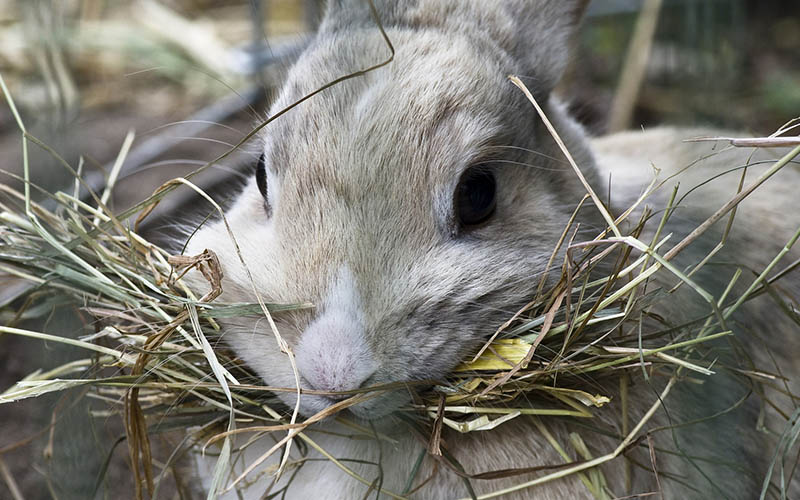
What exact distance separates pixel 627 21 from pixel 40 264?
3.77m

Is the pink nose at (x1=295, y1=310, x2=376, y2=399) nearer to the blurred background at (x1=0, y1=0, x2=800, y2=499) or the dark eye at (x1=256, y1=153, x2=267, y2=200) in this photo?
the dark eye at (x1=256, y1=153, x2=267, y2=200)

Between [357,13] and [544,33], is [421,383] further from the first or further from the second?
[544,33]

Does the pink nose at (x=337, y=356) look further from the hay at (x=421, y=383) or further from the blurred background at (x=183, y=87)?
the blurred background at (x=183, y=87)

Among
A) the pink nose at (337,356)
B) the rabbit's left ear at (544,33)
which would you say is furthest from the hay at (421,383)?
the rabbit's left ear at (544,33)

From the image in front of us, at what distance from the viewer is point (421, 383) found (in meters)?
1.40

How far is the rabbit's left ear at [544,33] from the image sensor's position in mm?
1917

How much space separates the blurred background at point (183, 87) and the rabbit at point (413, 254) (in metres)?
0.31

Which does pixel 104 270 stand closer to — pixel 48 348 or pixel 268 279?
pixel 48 348

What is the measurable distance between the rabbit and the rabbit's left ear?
0.12 meters

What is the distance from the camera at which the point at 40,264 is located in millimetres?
1775

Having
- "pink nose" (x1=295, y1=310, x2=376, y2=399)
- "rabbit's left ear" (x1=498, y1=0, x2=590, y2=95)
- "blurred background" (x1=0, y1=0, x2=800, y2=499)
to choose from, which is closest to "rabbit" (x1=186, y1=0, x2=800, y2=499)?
"pink nose" (x1=295, y1=310, x2=376, y2=399)

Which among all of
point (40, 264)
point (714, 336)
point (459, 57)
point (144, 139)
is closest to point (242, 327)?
point (40, 264)

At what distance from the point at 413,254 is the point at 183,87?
4206 mm

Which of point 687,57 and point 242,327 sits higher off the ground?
point 687,57
